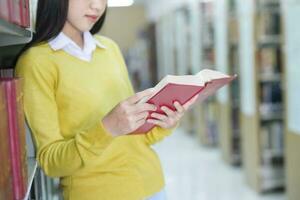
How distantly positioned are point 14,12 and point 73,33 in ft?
1.34

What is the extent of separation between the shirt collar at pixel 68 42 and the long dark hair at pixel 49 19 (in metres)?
0.02

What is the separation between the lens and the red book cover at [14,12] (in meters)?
0.84

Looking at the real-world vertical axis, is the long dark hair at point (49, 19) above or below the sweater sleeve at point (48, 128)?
above

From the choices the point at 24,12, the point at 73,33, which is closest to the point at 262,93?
the point at 73,33

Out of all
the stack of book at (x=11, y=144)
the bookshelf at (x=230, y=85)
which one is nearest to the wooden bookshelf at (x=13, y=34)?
the stack of book at (x=11, y=144)

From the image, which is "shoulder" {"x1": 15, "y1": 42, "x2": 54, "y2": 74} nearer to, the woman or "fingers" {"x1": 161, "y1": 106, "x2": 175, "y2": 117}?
the woman

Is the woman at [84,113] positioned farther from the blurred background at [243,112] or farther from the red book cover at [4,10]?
the blurred background at [243,112]

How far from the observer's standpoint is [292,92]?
2742mm

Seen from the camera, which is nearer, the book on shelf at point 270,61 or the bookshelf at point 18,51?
the bookshelf at point 18,51

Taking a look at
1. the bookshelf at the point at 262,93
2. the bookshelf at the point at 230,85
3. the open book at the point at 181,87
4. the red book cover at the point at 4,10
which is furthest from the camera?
the bookshelf at the point at 230,85

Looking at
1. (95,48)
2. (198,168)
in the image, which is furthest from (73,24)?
(198,168)

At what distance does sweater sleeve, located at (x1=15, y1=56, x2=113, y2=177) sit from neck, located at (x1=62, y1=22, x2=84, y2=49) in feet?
0.56

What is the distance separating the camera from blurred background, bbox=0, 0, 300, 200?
2801mm

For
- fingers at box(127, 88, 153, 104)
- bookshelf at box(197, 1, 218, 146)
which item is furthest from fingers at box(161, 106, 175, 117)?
bookshelf at box(197, 1, 218, 146)
